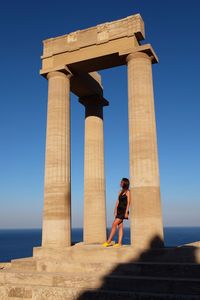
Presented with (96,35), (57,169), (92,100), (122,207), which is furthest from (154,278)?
(92,100)

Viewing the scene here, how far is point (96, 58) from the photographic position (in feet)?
81.0

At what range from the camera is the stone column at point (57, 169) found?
75.4 feet

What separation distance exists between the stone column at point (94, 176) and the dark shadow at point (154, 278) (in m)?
9.94

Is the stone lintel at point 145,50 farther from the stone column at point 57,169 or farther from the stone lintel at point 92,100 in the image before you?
the stone lintel at point 92,100

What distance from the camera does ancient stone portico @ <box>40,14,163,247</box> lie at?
Answer: 67.4 ft

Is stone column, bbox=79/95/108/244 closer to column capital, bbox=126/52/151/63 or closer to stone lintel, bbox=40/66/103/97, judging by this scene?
stone lintel, bbox=40/66/103/97

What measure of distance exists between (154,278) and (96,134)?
57.4 feet

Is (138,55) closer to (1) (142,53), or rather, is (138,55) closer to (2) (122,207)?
(1) (142,53)

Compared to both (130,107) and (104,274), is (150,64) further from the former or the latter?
(104,274)

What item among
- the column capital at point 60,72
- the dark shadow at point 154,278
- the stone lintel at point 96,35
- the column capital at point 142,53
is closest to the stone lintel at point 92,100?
the column capital at point 60,72

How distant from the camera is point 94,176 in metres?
29.1

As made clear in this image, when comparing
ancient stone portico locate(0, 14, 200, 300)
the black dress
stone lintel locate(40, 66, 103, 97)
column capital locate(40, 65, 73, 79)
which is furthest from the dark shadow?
stone lintel locate(40, 66, 103, 97)

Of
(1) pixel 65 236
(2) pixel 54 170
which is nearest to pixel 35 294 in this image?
(1) pixel 65 236

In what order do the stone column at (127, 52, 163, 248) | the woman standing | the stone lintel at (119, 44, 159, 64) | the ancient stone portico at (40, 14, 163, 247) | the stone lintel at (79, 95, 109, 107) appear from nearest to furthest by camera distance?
the woman standing, the stone column at (127, 52, 163, 248), the ancient stone portico at (40, 14, 163, 247), the stone lintel at (119, 44, 159, 64), the stone lintel at (79, 95, 109, 107)
